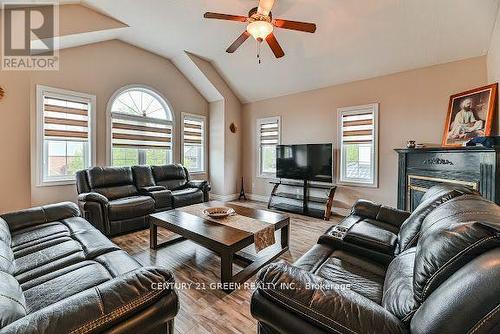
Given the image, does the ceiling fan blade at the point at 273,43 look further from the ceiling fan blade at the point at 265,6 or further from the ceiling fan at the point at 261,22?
the ceiling fan blade at the point at 265,6

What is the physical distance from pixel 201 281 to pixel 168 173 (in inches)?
115

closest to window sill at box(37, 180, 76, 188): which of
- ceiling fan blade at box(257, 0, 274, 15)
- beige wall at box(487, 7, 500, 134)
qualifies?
ceiling fan blade at box(257, 0, 274, 15)

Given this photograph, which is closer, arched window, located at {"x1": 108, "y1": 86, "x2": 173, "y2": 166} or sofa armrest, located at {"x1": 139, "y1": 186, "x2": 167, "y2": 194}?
sofa armrest, located at {"x1": 139, "y1": 186, "x2": 167, "y2": 194}

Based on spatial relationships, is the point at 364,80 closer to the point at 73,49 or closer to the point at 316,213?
the point at 316,213

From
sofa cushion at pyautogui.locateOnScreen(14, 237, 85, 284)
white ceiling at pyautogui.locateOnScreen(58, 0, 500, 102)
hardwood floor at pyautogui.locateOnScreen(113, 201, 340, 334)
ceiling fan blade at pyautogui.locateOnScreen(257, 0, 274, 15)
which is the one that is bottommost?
hardwood floor at pyautogui.locateOnScreen(113, 201, 340, 334)

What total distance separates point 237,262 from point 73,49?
14.6 ft

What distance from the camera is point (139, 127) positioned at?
484 centimetres

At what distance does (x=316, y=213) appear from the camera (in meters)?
4.55

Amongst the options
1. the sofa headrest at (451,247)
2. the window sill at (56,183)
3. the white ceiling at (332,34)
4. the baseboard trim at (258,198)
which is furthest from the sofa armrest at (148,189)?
the sofa headrest at (451,247)

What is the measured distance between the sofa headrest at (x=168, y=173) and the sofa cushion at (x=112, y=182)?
Result: 0.49 m

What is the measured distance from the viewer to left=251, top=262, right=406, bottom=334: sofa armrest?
84cm

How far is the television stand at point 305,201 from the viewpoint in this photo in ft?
14.5

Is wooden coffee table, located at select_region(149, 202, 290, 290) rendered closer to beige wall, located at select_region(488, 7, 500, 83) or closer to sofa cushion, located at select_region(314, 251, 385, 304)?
sofa cushion, located at select_region(314, 251, 385, 304)

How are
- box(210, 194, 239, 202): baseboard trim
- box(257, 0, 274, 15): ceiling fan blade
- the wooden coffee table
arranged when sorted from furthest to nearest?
1. box(210, 194, 239, 202): baseboard trim
2. box(257, 0, 274, 15): ceiling fan blade
3. the wooden coffee table
